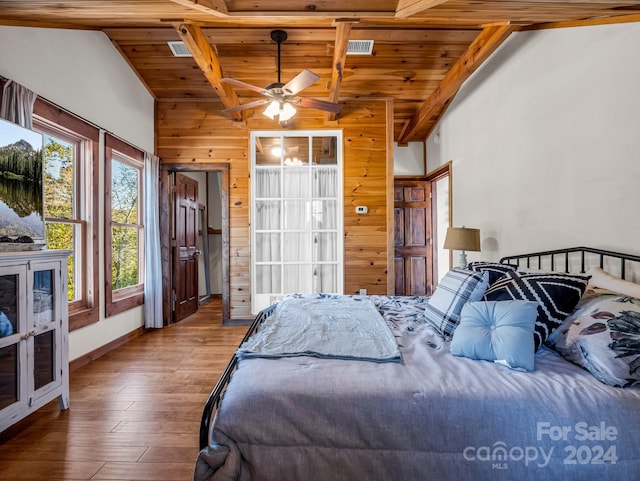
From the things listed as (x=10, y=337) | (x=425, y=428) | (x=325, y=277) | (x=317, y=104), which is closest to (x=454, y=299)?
(x=425, y=428)

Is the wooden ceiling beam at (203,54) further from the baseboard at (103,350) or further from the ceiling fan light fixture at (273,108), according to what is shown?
the baseboard at (103,350)

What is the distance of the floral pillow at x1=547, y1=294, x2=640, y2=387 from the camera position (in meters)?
1.20

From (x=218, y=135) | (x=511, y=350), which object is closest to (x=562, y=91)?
(x=511, y=350)

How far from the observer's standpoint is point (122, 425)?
2.02m

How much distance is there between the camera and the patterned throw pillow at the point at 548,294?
1.52 m

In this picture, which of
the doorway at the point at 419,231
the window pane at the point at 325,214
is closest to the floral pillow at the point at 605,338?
the window pane at the point at 325,214

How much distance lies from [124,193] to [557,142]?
4.39m

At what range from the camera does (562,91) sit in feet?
7.78

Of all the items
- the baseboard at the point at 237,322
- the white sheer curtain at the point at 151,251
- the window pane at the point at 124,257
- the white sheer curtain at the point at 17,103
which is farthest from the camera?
the baseboard at the point at 237,322

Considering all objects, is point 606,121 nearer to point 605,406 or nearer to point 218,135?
point 605,406

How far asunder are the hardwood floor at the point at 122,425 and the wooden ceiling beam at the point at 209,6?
2.46 m

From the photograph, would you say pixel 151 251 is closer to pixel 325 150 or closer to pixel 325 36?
pixel 325 150

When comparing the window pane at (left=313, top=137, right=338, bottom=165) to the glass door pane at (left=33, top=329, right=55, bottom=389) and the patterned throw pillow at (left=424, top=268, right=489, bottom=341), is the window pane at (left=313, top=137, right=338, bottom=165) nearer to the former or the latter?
the patterned throw pillow at (left=424, top=268, right=489, bottom=341)

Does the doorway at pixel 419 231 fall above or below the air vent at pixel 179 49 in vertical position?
below
